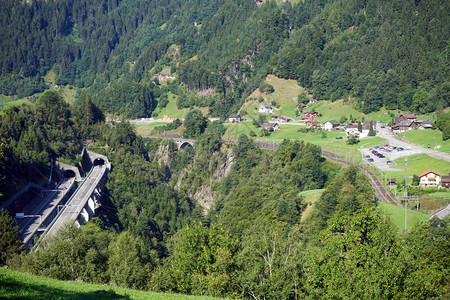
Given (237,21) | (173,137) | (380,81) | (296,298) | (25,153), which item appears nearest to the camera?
(296,298)

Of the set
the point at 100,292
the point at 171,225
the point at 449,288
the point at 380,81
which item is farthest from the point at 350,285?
the point at 380,81

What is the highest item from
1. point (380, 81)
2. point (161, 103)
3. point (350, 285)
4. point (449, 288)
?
point (350, 285)

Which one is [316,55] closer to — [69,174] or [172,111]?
[172,111]

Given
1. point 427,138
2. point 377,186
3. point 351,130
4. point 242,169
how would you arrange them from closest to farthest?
point 377,186, point 427,138, point 242,169, point 351,130

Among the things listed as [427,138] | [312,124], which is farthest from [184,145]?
[427,138]

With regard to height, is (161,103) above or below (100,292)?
below

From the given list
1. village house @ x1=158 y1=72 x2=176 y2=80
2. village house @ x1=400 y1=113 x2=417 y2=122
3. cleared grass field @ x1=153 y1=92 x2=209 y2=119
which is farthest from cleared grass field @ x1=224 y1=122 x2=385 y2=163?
village house @ x1=158 y1=72 x2=176 y2=80

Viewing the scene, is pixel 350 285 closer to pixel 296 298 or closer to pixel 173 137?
pixel 296 298
